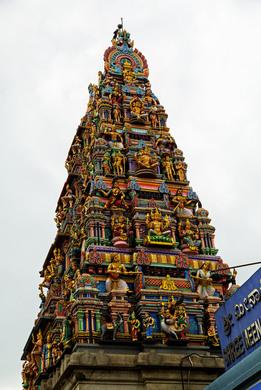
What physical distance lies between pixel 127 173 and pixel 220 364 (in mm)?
11208

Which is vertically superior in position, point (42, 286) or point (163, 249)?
point (42, 286)

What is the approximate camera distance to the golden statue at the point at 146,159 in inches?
1218

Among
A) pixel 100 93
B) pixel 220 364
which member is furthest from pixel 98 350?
pixel 100 93

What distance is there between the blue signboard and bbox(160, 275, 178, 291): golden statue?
5.33m

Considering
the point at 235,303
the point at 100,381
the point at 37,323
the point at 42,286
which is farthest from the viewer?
the point at 42,286

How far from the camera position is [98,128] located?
3366cm

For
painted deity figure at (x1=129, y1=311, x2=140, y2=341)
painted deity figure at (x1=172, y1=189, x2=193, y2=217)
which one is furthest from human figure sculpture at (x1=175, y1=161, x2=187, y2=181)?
painted deity figure at (x1=129, y1=311, x2=140, y2=341)

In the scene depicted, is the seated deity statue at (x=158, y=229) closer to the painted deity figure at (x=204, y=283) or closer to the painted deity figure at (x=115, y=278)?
the painted deity figure at (x=204, y=283)

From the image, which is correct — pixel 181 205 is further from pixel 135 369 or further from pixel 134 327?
pixel 135 369

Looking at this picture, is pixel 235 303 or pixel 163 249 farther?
pixel 163 249

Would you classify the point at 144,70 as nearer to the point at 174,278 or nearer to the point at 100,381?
the point at 174,278

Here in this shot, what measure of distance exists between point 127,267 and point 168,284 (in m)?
1.99

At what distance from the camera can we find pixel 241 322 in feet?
63.2

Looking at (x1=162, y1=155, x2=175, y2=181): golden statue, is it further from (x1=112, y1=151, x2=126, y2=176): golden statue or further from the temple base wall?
the temple base wall
